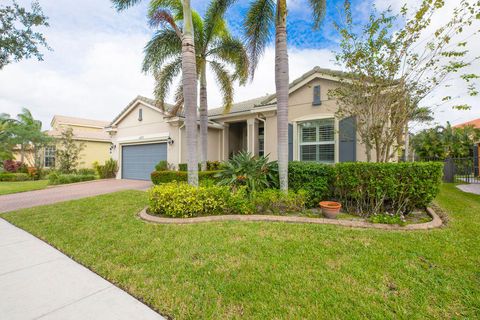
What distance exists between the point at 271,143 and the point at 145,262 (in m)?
9.20

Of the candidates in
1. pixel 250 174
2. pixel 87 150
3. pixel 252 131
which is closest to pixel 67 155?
pixel 87 150

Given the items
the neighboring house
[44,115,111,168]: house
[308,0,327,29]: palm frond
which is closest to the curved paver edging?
[308,0,327,29]: palm frond

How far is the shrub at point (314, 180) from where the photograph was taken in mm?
6145

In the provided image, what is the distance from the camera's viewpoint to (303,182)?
6418 millimetres

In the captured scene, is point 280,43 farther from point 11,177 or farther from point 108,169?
point 11,177

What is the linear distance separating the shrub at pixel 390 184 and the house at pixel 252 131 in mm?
3837

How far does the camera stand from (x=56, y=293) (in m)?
2.74

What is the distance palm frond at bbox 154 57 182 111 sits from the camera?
34.5ft

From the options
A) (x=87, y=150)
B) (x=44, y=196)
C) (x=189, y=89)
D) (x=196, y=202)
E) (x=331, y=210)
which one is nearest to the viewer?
(x=331, y=210)

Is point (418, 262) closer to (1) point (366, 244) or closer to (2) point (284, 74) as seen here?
(1) point (366, 244)

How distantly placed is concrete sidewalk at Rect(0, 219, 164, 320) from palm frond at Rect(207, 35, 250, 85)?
918 cm

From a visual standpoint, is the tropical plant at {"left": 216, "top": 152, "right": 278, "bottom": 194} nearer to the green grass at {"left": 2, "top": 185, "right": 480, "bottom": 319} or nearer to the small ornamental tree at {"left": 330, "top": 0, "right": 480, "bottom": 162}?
the green grass at {"left": 2, "top": 185, "right": 480, "bottom": 319}

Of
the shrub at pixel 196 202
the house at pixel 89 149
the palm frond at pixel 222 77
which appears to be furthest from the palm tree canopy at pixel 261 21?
the house at pixel 89 149

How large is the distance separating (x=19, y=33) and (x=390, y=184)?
11.4 m
